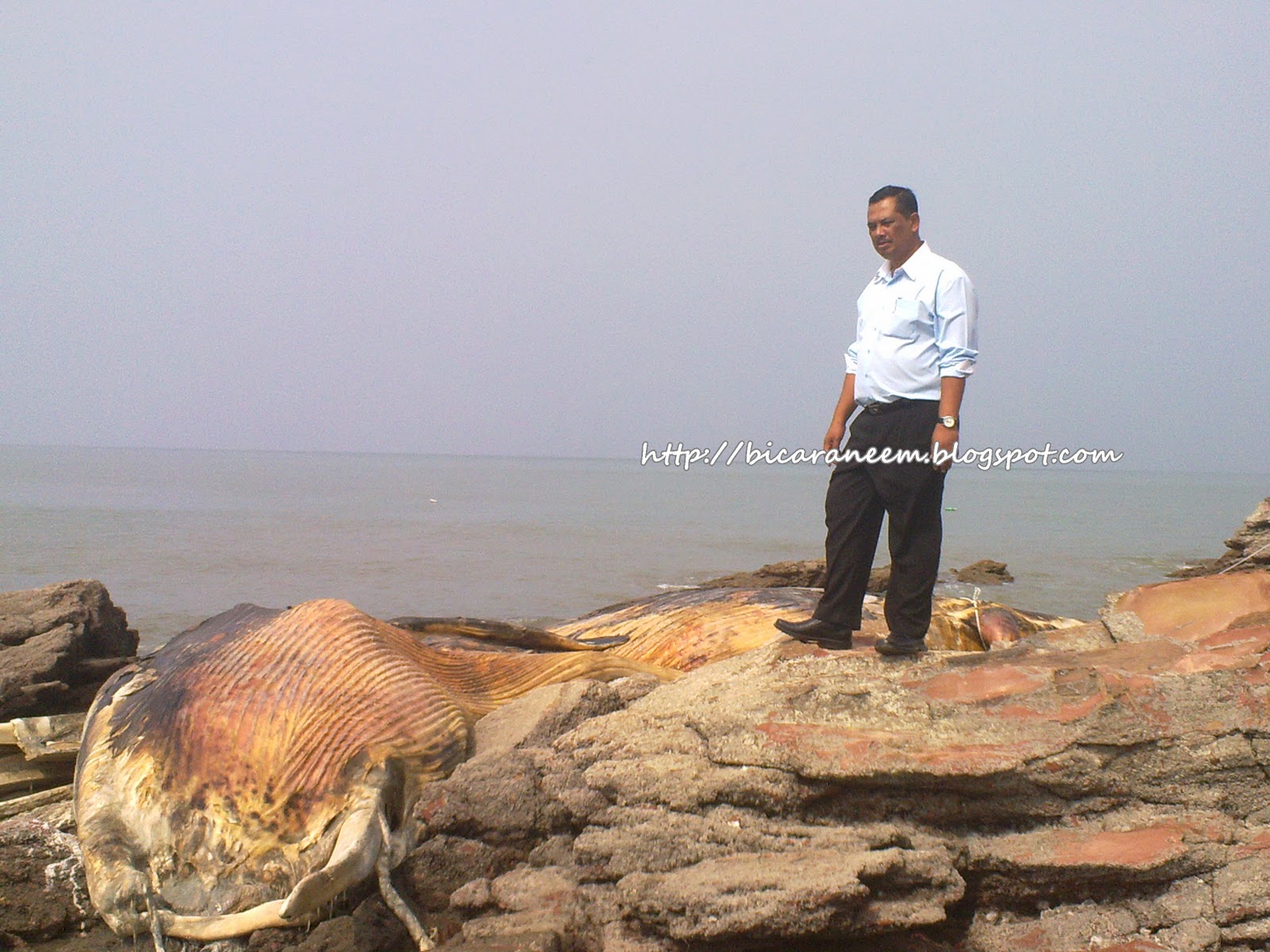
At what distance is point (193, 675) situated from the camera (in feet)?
13.5

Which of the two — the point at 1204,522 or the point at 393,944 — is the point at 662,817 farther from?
the point at 1204,522

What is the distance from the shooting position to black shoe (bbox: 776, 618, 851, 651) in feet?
13.7

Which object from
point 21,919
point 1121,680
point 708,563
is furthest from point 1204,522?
point 21,919

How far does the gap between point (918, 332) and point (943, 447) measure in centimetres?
50

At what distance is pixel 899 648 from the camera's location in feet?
13.0

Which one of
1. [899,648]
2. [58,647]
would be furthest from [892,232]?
[58,647]

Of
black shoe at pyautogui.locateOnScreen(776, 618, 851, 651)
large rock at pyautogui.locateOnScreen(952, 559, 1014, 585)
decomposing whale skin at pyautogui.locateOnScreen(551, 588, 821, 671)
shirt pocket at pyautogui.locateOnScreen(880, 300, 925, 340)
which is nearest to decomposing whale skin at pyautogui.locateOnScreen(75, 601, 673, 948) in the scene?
black shoe at pyautogui.locateOnScreen(776, 618, 851, 651)

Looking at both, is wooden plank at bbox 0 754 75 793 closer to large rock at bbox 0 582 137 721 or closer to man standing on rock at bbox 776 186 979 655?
large rock at bbox 0 582 137 721

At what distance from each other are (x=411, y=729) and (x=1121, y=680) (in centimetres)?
277

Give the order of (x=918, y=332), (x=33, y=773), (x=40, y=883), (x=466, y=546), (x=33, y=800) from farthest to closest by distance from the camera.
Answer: (x=466, y=546), (x=33, y=773), (x=33, y=800), (x=40, y=883), (x=918, y=332)

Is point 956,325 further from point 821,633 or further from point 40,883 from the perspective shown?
point 40,883

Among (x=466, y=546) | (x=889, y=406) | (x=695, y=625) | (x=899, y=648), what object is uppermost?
(x=889, y=406)

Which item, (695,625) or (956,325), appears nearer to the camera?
(956,325)

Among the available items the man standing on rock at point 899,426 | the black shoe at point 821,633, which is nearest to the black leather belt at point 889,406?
the man standing on rock at point 899,426
